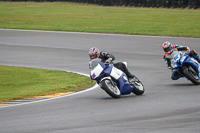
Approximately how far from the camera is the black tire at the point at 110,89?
35.8ft

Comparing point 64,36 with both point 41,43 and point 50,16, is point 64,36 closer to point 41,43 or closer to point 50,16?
point 41,43

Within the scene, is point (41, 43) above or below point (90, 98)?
A: below

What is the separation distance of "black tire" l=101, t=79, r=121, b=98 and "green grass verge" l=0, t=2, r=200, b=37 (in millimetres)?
16235

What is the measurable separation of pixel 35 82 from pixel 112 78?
3702mm

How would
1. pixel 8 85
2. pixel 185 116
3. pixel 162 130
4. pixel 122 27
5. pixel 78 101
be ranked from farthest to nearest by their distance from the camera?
pixel 122 27
pixel 8 85
pixel 78 101
pixel 185 116
pixel 162 130

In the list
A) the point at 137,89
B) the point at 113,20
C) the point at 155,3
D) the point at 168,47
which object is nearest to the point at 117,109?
the point at 137,89

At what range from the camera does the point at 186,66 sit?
1276cm

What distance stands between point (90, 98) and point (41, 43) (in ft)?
48.1

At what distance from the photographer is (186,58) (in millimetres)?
12773

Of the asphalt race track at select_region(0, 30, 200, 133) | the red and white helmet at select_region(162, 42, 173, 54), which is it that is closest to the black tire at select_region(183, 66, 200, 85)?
the asphalt race track at select_region(0, 30, 200, 133)

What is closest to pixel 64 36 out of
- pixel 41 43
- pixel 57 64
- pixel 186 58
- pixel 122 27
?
pixel 41 43

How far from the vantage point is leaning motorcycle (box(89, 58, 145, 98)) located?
11.1 metres

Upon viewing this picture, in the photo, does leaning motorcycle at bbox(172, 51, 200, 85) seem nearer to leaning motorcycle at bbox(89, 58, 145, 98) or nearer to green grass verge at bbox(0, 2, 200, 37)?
leaning motorcycle at bbox(89, 58, 145, 98)

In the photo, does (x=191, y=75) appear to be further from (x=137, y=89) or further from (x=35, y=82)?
(x=35, y=82)
